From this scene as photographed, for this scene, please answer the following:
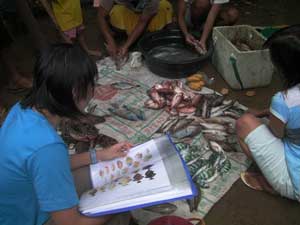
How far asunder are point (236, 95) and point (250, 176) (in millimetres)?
1067

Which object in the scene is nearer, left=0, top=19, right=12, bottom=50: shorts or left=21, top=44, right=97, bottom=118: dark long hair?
left=21, top=44, right=97, bottom=118: dark long hair

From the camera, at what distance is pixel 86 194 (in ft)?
5.14

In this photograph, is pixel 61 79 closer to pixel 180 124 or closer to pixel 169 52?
pixel 180 124

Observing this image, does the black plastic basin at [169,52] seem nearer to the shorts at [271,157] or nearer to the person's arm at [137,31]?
the person's arm at [137,31]

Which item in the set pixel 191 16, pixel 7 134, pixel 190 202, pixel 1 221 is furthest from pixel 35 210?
pixel 191 16

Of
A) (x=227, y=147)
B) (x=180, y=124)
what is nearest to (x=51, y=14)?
(x=180, y=124)

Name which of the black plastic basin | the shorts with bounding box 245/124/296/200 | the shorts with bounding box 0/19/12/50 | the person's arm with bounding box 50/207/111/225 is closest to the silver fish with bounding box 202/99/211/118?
the black plastic basin

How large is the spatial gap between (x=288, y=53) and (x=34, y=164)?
4.63 ft

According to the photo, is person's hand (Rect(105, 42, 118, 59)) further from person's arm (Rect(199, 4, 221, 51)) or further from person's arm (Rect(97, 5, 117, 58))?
person's arm (Rect(199, 4, 221, 51))

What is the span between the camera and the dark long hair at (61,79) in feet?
4.00

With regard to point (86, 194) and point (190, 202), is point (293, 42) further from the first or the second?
point (86, 194)

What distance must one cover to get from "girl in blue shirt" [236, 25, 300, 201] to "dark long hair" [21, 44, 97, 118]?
1.10 metres

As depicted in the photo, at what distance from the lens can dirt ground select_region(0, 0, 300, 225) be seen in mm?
2051

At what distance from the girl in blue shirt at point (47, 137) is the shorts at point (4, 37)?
209cm
